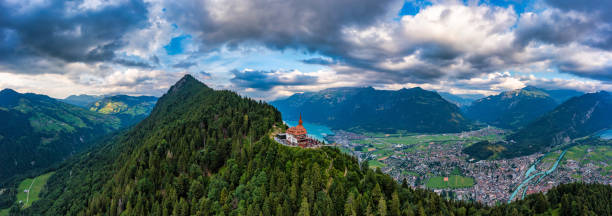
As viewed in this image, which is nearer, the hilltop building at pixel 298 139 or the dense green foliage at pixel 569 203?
the hilltop building at pixel 298 139

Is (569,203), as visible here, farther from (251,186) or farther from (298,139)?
(251,186)

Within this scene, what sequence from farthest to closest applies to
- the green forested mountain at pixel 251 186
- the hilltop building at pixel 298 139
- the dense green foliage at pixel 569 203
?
the dense green foliage at pixel 569 203
the hilltop building at pixel 298 139
the green forested mountain at pixel 251 186

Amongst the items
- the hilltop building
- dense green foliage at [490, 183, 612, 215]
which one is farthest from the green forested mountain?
the hilltop building

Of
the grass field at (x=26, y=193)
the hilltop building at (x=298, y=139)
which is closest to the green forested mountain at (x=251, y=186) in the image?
the hilltop building at (x=298, y=139)

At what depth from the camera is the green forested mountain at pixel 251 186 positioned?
2621 inches

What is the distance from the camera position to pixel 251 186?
7525cm

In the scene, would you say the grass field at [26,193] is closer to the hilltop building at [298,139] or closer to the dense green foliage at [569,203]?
the hilltop building at [298,139]

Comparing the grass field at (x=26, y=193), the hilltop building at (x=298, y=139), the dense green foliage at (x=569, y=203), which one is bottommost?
the grass field at (x=26, y=193)

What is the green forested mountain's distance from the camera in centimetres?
6656

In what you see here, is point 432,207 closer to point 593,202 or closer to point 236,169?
point 236,169

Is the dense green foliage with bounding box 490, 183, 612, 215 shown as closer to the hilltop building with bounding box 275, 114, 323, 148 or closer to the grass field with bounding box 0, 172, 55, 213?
the hilltop building with bounding box 275, 114, 323, 148

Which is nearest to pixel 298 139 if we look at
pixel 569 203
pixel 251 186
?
pixel 251 186

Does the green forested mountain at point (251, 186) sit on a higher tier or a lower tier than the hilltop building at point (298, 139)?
lower

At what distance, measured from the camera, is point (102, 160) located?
198m
